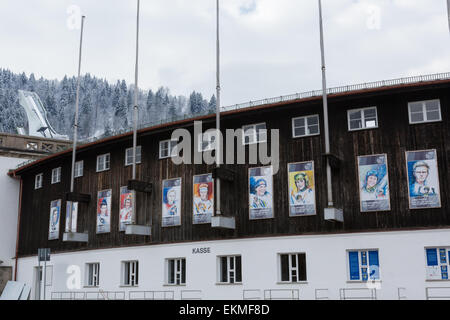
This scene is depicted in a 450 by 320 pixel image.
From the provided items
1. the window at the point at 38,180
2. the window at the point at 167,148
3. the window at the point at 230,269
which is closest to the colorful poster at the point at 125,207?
the window at the point at 167,148

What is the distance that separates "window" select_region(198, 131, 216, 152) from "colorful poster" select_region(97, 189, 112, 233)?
8.49 meters

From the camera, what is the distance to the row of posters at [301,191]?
25.3 m

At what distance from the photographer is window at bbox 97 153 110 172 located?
1501 inches

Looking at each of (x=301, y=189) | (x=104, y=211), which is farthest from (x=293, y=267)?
(x=104, y=211)

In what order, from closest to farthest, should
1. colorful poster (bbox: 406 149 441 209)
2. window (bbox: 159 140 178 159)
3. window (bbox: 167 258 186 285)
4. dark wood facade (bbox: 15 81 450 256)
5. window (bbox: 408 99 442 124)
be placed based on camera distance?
colorful poster (bbox: 406 149 441 209) → dark wood facade (bbox: 15 81 450 256) → window (bbox: 408 99 442 124) → window (bbox: 167 258 186 285) → window (bbox: 159 140 178 159)

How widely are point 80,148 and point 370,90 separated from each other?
2180 centimetres

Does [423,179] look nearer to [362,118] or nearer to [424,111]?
[424,111]

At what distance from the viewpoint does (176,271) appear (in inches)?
1256

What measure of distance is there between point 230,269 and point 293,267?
12.7ft

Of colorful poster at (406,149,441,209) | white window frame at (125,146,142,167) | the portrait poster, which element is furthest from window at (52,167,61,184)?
colorful poster at (406,149,441,209)

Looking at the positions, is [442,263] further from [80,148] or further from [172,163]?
[80,148]

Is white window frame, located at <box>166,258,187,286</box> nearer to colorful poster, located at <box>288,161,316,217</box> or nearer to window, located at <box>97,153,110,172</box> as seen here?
colorful poster, located at <box>288,161,316,217</box>

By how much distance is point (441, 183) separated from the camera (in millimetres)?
24906
